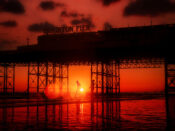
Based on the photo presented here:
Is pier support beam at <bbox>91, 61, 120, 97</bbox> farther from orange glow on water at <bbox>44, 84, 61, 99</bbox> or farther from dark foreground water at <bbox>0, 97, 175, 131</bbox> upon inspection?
dark foreground water at <bbox>0, 97, 175, 131</bbox>

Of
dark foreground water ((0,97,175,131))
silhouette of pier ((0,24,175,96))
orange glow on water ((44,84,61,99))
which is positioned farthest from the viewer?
orange glow on water ((44,84,61,99))

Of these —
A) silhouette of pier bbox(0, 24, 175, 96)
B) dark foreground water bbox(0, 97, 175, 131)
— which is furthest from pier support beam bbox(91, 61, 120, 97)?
dark foreground water bbox(0, 97, 175, 131)

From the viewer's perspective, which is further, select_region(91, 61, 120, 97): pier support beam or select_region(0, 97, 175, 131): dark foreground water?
select_region(91, 61, 120, 97): pier support beam

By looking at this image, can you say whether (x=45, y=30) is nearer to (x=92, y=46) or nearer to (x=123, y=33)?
(x=123, y=33)

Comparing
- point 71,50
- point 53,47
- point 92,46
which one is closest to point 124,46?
point 92,46

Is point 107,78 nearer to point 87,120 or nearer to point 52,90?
point 52,90

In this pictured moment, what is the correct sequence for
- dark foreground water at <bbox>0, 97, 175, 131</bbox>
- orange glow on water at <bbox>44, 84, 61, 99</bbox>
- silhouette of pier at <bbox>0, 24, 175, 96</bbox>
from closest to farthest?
dark foreground water at <bbox>0, 97, 175, 131</bbox>, silhouette of pier at <bbox>0, 24, 175, 96</bbox>, orange glow on water at <bbox>44, 84, 61, 99</bbox>

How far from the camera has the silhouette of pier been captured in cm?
3969

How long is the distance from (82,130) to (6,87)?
51046mm

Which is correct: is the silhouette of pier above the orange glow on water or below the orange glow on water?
above

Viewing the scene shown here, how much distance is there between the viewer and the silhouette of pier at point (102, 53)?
3969 cm

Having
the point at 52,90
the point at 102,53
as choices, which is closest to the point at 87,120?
the point at 102,53

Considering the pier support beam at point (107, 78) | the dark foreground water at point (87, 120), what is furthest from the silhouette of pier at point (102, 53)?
the dark foreground water at point (87, 120)

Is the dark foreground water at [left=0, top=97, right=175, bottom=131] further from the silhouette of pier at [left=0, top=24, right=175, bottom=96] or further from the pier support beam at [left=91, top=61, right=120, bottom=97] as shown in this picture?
the pier support beam at [left=91, top=61, right=120, bottom=97]
